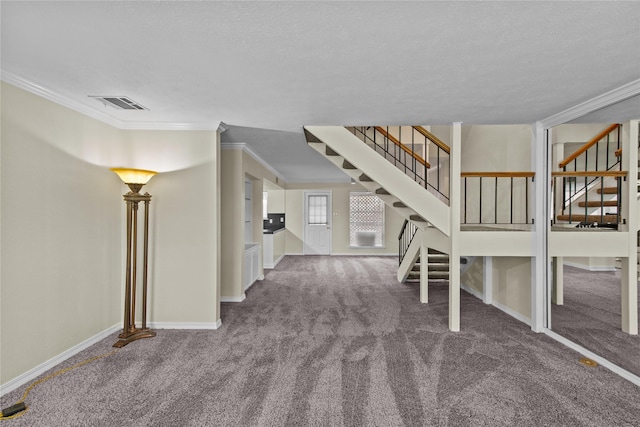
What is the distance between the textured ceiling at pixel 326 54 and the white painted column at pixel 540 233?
1.65 feet

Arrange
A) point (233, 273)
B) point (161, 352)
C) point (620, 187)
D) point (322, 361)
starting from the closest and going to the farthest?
point (322, 361) → point (161, 352) → point (620, 187) → point (233, 273)

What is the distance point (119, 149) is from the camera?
11.2ft

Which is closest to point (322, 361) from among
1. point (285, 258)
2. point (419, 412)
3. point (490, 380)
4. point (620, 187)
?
point (419, 412)

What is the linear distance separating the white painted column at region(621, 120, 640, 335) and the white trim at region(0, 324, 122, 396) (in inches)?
220

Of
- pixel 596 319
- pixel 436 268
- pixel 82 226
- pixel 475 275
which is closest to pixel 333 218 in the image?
pixel 436 268

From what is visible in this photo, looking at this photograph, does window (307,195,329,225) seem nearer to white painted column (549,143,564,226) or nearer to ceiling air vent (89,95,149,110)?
white painted column (549,143,564,226)

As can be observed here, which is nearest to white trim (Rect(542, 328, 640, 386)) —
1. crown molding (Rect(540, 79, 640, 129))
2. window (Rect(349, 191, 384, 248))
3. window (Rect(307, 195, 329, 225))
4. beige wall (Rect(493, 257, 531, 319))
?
beige wall (Rect(493, 257, 531, 319))

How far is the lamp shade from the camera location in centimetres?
300

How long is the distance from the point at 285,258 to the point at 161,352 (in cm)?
608

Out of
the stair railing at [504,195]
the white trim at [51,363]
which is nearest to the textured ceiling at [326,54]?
the stair railing at [504,195]

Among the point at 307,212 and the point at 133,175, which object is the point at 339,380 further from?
the point at 307,212

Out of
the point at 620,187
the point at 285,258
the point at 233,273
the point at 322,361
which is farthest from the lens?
the point at 285,258

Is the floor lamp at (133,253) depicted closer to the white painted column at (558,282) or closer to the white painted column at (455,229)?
the white painted column at (455,229)

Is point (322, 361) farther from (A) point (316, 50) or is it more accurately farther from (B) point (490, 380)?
(A) point (316, 50)
